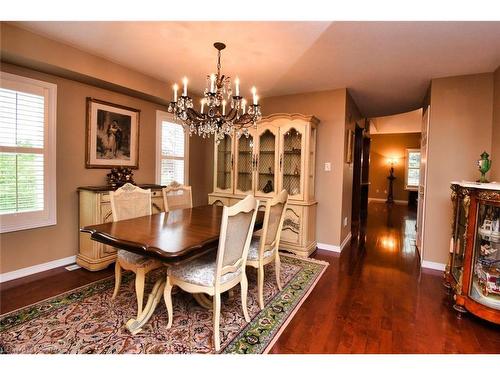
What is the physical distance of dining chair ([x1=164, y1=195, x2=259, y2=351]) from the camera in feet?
5.46

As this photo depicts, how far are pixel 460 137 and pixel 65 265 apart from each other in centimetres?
493

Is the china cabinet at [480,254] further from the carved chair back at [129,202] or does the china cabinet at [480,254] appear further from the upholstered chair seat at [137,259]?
the carved chair back at [129,202]

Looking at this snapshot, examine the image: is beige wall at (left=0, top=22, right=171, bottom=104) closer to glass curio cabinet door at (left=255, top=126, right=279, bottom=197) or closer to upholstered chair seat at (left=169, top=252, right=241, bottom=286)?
glass curio cabinet door at (left=255, top=126, right=279, bottom=197)

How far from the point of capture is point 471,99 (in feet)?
9.93

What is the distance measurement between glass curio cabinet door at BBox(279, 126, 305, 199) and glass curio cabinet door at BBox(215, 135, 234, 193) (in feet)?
3.00

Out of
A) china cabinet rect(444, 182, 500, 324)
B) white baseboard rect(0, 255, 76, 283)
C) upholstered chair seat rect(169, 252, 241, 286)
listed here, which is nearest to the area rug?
upholstered chair seat rect(169, 252, 241, 286)

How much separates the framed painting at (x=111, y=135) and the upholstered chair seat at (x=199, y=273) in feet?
7.07

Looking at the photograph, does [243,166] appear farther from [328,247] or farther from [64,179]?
[64,179]

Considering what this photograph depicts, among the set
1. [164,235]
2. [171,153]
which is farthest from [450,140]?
[171,153]

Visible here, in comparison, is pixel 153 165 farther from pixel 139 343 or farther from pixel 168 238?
pixel 139 343

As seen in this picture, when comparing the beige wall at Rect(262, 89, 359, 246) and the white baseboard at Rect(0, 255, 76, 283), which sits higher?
the beige wall at Rect(262, 89, 359, 246)

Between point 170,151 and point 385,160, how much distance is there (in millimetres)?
Answer: 8569

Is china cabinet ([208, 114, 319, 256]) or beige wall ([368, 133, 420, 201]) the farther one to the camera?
beige wall ([368, 133, 420, 201])

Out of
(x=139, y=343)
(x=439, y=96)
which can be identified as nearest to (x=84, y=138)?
(x=139, y=343)
